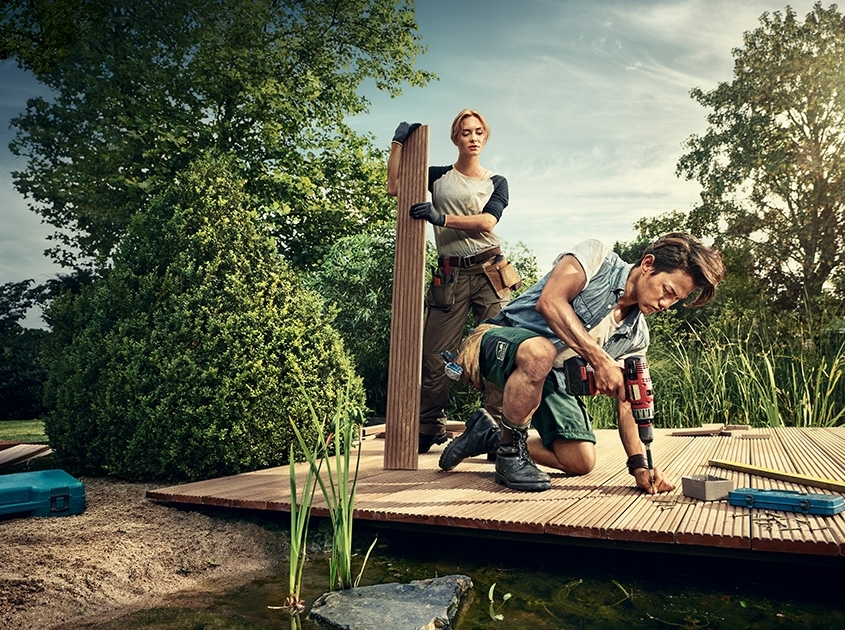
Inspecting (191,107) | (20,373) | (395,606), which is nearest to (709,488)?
(395,606)

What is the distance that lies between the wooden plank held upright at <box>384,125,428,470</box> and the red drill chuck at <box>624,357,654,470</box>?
117 cm

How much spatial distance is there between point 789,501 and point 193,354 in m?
2.71

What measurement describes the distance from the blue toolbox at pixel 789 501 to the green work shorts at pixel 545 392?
0.80 meters

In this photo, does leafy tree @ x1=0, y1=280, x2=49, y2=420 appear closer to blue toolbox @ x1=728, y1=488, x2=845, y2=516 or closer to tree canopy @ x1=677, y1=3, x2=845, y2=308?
blue toolbox @ x1=728, y1=488, x2=845, y2=516

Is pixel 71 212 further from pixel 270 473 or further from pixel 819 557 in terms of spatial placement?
pixel 819 557

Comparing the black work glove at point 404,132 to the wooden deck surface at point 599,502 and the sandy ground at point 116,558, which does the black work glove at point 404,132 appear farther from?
the sandy ground at point 116,558

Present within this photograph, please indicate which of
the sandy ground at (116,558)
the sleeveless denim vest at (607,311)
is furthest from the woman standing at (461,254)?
the sandy ground at (116,558)

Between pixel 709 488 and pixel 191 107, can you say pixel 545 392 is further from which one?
pixel 191 107

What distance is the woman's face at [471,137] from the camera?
4000mm

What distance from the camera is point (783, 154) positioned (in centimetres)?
1812

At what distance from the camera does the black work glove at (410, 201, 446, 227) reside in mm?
3625

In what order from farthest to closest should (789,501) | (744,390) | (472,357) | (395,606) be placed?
1. (744,390)
2. (472,357)
3. (789,501)
4. (395,606)

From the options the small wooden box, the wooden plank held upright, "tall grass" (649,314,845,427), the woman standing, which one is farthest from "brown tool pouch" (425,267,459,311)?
"tall grass" (649,314,845,427)

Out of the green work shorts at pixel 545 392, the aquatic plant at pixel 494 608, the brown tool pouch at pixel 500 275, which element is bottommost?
the aquatic plant at pixel 494 608
